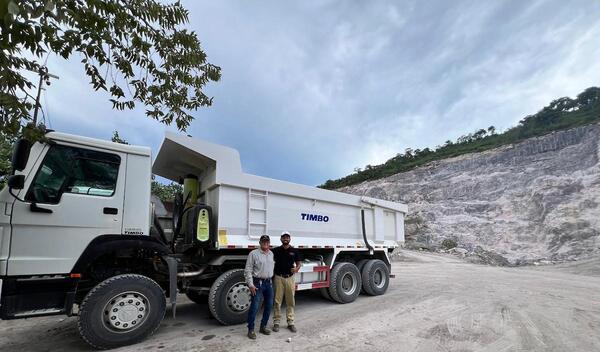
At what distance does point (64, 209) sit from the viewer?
4.72 meters

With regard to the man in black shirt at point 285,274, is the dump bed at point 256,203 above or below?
above

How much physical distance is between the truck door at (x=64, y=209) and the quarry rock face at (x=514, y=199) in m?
20.9

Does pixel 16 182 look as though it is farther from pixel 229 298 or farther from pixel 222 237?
pixel 229 298

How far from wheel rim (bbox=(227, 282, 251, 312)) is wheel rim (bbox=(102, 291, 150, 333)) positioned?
1.40 m

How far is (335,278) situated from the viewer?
7.78 meters

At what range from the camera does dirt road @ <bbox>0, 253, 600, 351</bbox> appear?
4.98 metres

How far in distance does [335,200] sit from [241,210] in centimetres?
265

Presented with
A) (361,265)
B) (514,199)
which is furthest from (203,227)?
(514,199)

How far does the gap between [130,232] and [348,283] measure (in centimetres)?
508

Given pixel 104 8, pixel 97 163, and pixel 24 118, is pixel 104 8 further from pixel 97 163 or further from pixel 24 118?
pixel 97 163

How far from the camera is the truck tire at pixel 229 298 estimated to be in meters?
5.80

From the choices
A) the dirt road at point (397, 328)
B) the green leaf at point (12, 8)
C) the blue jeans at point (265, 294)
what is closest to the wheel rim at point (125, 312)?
the dirt road at point (397, 328)

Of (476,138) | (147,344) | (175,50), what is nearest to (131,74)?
(175,50)

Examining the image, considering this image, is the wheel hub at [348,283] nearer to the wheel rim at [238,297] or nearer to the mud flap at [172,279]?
the wheel rim at [238,297]
